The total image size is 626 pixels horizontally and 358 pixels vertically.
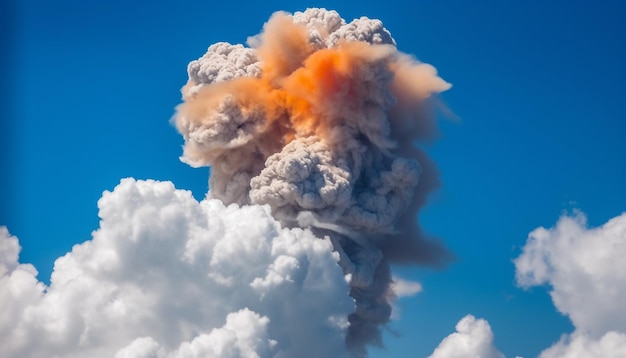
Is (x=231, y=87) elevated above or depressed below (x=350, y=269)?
A: above

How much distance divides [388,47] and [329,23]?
18.5ft

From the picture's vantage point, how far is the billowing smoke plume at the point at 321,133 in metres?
65.8

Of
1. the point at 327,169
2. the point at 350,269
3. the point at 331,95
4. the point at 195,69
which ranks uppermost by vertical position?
the point at 195,69

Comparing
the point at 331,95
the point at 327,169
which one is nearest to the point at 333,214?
the point at 327,169

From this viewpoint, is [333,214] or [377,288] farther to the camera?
[377,288]

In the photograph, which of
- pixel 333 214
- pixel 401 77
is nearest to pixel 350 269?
pixel 333 214

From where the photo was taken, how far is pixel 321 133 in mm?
67688

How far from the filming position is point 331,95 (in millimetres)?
66562

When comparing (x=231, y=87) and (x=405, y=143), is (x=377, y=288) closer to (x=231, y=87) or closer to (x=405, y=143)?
(x=405, y=143)

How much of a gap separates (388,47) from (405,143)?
827cm

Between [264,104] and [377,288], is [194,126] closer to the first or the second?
[264,104]

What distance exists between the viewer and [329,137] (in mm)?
67188

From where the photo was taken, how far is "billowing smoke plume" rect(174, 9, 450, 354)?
65.8 meters

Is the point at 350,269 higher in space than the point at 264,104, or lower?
lower
